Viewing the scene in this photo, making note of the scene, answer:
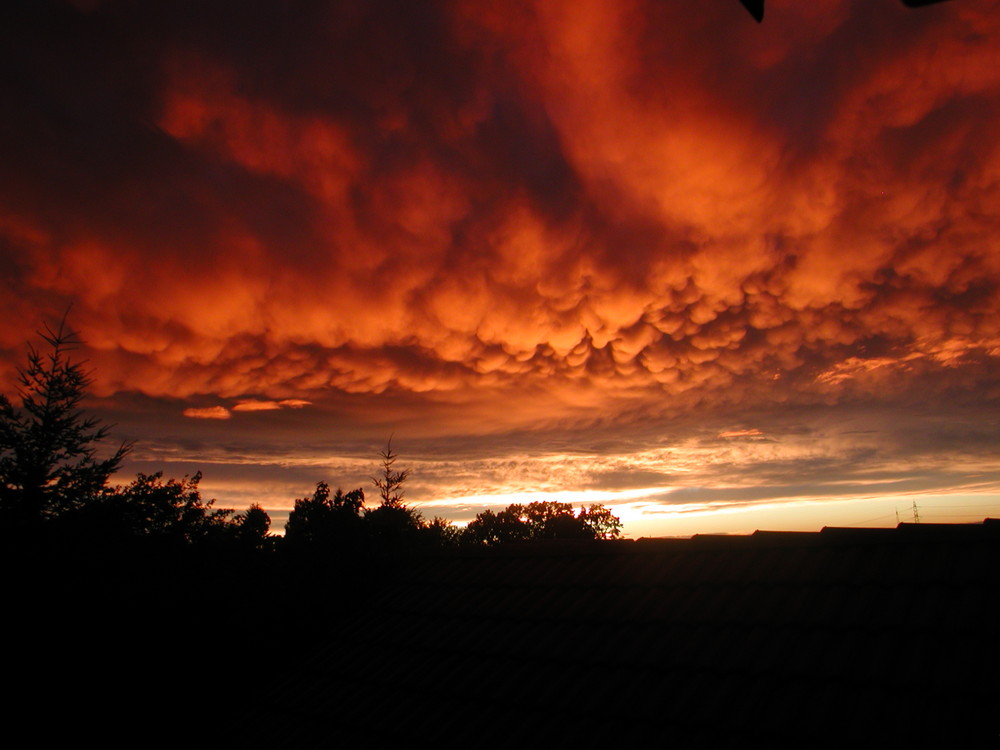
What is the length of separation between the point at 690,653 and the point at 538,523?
59.5 m

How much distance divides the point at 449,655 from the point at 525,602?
125cm

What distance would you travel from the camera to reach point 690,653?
17.0ft

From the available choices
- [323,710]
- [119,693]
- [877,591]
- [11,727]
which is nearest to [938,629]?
[877,591]

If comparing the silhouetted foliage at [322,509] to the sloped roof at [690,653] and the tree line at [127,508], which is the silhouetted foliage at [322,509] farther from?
the sloped roof at [690,653]

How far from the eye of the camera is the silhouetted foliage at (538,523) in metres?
61.5

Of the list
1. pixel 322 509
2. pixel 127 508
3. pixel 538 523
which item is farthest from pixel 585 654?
pixel 538 523

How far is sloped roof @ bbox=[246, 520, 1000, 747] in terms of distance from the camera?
4.07 meters

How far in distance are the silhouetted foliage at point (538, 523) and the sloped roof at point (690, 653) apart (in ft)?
181

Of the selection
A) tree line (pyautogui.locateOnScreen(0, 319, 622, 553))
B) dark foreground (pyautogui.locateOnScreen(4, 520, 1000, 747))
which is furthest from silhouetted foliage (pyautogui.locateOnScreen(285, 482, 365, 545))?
dark foreground (pyautogui.locateOnScreen(4, 520, 1000, 747))

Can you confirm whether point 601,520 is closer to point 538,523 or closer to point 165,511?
point 538,523

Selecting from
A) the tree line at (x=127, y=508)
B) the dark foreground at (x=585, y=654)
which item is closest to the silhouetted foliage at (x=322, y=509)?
the tree line at (x=127, y=508)

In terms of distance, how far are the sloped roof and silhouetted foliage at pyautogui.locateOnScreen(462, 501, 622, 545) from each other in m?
55.2

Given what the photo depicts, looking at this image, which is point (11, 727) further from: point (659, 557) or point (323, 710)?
point (659, 557)

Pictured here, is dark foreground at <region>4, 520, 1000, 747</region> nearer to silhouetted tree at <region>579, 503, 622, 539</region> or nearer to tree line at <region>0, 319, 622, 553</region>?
tree line at <region>0, 319, 622, 553</region>
